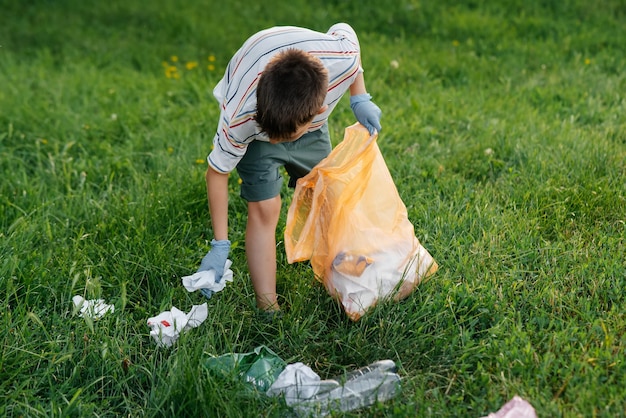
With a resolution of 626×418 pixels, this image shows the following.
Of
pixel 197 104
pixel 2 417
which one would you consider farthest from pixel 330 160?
pixel 197 104

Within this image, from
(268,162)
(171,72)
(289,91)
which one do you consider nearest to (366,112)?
(268,162)

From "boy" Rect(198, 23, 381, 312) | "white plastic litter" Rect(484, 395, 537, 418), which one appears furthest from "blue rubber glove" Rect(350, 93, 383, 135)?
"white plastic litter" Rect(484, 395, 537, 418)

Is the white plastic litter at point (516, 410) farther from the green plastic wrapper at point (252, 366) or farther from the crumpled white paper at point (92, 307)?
the crumpled white paper at point (92, 307)

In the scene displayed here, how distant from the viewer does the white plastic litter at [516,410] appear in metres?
2.05

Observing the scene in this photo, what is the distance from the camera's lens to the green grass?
227 cm

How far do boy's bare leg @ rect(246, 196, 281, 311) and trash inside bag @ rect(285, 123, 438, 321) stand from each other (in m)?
0.07

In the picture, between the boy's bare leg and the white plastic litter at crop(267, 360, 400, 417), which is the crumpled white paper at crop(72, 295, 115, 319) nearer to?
the boy's bare leg

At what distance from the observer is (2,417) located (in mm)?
2197

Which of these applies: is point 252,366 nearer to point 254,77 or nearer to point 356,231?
point 356,231

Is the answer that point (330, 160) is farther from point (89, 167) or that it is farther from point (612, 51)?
point (612, 51)

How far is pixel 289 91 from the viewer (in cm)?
223

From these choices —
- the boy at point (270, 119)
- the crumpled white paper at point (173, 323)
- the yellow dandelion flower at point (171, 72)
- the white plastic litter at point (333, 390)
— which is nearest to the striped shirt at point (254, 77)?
the boy at point (270, 119)

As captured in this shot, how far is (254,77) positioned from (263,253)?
64 centimetres

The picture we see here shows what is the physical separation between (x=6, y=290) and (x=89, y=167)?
A: 1156 millimetres
